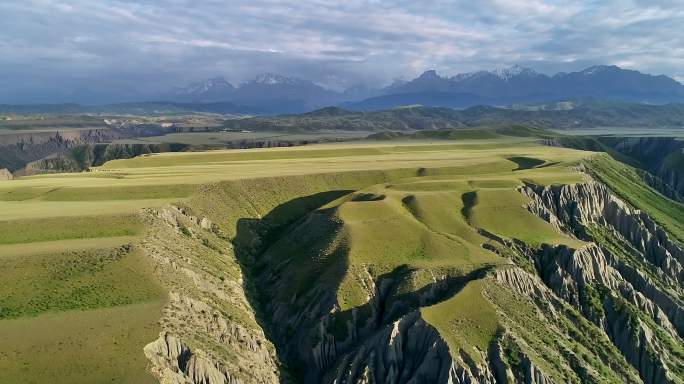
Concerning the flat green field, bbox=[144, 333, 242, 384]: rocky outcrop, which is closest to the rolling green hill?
bbox=[144, 333, 242, 384]: rocky outcrop

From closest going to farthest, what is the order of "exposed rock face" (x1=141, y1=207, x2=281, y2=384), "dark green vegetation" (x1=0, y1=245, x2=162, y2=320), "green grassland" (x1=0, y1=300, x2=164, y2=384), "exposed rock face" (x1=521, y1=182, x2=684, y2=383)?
"green grassland" (x1=0, y1=300, x2=164, y2=384) → "exposed rock face" (x1=141, y1=207, x2=281, y2=384) → "dark green vegetation" (x1=0, y1=245, x2=162, y2=320) → "exposed rock face" (x1=521, y1=182, x2=684, y2=383)

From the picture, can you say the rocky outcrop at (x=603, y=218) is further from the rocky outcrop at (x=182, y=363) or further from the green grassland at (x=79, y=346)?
the green grassland at (x=79, y=346)

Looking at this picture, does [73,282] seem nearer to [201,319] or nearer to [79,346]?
[79,346]

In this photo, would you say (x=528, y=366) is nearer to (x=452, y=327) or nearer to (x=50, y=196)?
(x=452, y=327)

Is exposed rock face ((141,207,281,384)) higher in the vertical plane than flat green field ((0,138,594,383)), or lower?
lower

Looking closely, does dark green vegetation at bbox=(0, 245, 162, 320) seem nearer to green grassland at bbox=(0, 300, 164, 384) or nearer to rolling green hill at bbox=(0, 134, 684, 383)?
rolling green hill at bbox=(0, 134, 684, 383)

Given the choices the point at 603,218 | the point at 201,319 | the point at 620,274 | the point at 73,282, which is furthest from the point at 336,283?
the point at 603,218

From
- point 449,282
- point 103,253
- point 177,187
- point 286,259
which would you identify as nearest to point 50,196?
point 177,187

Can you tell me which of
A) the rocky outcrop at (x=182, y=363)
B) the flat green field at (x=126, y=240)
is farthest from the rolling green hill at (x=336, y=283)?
the flat green field at (x=126, y=240)
